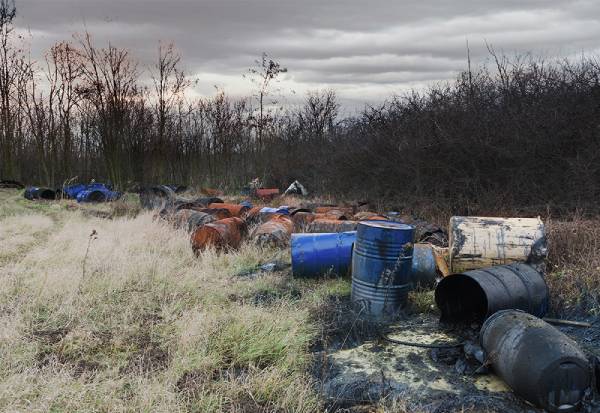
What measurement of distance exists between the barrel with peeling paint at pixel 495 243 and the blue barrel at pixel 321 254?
3.61 ft

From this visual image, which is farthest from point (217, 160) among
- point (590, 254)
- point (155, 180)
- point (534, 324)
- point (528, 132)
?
point (534, 324)

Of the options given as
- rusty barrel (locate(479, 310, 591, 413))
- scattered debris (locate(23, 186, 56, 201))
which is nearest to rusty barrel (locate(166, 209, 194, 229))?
rusty barrel (locate(479, 310, 591, 413))

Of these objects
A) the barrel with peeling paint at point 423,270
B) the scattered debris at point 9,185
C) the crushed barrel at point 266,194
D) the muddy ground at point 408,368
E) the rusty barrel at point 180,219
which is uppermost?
the scattered debris at point 9,185

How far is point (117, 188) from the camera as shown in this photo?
16047 millimetres

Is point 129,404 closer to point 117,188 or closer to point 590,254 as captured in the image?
point 590,254

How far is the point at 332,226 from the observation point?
6.10 meters

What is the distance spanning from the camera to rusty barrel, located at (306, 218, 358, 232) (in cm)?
603

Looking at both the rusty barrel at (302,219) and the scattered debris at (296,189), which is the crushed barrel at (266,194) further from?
the rusty barrel at (302,219)

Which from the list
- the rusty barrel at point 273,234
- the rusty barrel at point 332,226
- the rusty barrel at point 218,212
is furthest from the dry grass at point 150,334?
the rusty barrel at point 218,212

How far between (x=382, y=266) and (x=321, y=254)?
3.96ft

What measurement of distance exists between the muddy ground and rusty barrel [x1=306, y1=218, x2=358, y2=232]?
1974mm

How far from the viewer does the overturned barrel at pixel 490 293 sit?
360 centimetres

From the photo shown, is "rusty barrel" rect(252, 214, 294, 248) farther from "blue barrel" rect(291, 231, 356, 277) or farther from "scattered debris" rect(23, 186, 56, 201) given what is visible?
"scattered debris" rect(23, 186, 56, 201)

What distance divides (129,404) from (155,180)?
15772mm
